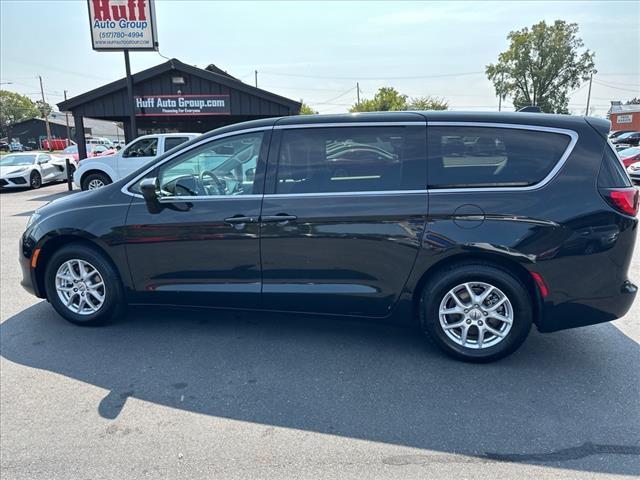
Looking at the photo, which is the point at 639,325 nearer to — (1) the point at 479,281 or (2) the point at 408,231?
(1) the point at 479,281

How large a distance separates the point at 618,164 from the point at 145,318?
164 inches

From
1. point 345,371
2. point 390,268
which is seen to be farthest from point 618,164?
point 345,371

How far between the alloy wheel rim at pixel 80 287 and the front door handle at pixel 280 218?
1.68 m

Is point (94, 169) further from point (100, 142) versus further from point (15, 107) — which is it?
point (15, 107)

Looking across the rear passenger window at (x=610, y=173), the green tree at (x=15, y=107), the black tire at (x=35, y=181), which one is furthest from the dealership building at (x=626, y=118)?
the green tree at (x=15, y=107)

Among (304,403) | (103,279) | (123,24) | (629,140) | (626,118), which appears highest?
(123,24)

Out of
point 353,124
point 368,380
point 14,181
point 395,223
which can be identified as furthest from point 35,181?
point 368,380

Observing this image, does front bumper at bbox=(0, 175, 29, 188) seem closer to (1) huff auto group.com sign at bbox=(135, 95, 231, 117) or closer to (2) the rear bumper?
(1) huff auto group.com sign at bbox=(135, 95, 231, 117)

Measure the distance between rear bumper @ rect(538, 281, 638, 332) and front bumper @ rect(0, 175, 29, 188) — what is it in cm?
1758

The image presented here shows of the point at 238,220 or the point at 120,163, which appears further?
the point at 120,163

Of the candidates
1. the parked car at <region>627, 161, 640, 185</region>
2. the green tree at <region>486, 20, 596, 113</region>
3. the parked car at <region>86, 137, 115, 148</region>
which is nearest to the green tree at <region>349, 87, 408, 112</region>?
the green tree at <region>486, 20, 596, 113</region>

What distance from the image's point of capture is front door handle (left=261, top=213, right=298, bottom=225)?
135 inches

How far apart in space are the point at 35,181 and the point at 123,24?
22.4 ft

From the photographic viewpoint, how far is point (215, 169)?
12.5ft
